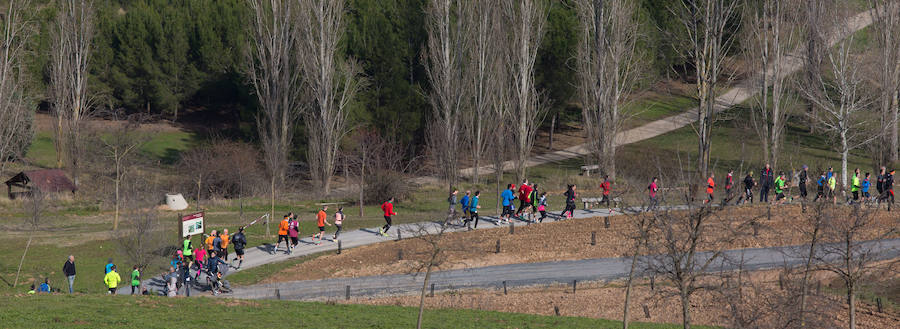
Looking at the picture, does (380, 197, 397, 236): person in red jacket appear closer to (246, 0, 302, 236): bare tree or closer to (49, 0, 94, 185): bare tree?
(246, 0, 302, 236): bare tree

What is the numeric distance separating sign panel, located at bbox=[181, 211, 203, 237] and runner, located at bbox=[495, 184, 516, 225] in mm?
10876

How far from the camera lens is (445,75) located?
172ft

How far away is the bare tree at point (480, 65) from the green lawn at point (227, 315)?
28.9m

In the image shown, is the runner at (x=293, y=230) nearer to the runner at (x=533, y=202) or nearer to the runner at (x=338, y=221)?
the runner at (x=338, y=221)

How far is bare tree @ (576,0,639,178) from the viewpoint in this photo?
1954 inches

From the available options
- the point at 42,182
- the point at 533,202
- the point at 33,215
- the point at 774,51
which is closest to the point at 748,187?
the point at 533,202

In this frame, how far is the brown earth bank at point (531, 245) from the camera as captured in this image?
→ 2906cm

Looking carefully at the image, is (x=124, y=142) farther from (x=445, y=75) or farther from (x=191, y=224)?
(x=191, y=224)

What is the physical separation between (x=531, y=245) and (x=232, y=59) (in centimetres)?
4162

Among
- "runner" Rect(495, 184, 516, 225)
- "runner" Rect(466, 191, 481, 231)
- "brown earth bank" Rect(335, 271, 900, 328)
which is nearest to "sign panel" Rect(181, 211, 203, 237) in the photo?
"brown earth bank" Rect(335, 271, 900, 328)

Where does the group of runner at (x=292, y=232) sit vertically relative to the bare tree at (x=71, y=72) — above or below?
below

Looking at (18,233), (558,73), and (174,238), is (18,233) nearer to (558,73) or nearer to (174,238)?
(174,238)

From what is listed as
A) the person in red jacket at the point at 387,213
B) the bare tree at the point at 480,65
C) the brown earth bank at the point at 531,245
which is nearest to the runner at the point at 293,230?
the brown earth bank at the point at 531,245

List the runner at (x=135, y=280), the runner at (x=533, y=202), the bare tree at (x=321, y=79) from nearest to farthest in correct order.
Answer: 1. the runner at (x=135, y=280)
2. the runner at (x=533, y=202)
3. the bare tree at (x=321, y=79)
